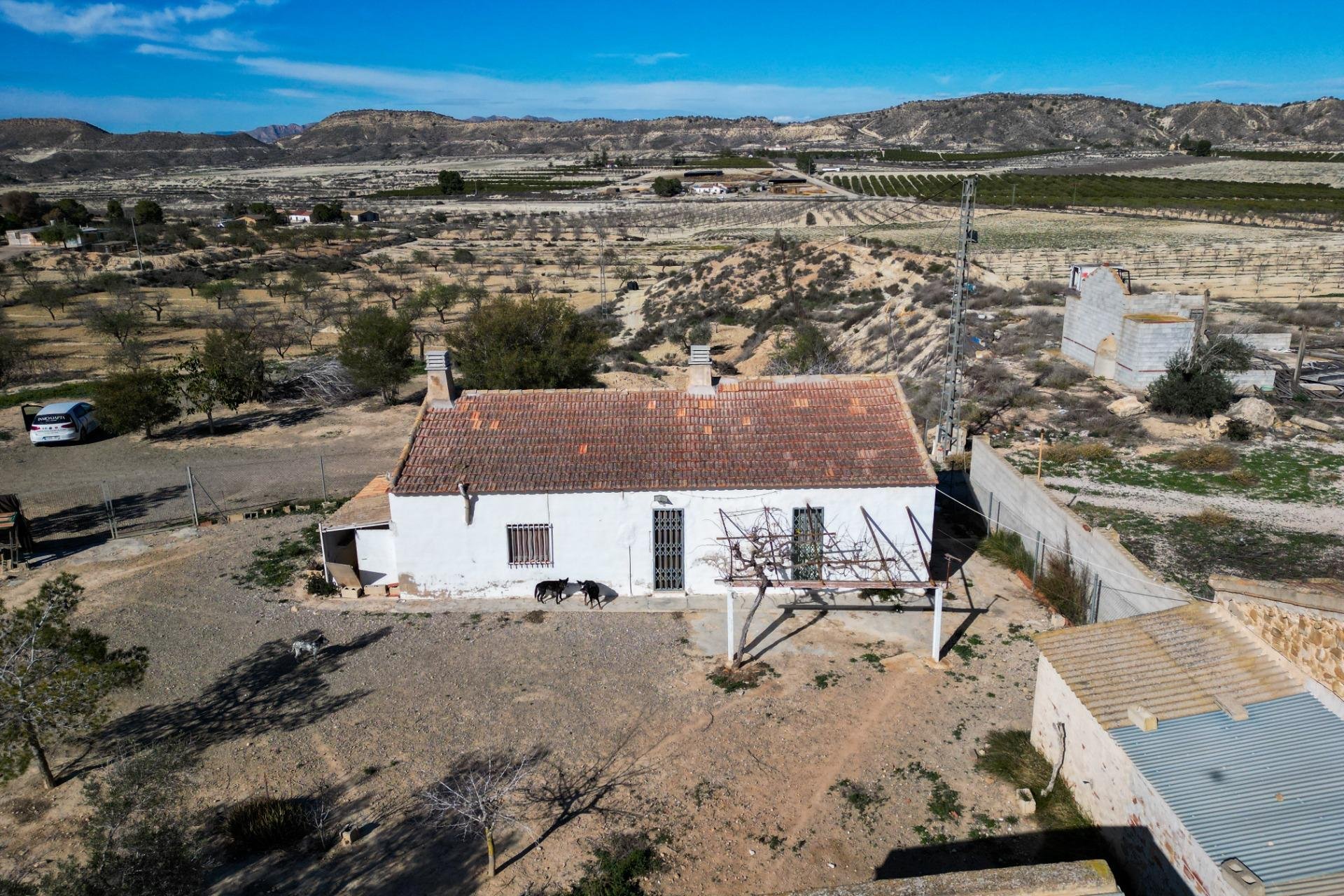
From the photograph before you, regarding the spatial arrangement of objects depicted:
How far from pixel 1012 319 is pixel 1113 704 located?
26.3 meters

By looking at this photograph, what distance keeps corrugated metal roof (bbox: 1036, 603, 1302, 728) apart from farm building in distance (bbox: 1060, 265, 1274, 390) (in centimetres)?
1482

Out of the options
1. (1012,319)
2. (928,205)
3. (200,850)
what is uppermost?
(928,205)

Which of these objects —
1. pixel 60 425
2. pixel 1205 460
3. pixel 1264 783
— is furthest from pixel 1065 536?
pixel 60 425

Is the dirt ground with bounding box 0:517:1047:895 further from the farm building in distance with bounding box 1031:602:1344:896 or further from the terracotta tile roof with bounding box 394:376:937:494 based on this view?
the terracotta tile roof with bounding box 394:376:937:494

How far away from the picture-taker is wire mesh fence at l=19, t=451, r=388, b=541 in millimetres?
20281

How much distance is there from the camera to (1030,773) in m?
11.1

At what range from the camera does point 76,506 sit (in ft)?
70.2

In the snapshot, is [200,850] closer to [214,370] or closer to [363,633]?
[363,633]

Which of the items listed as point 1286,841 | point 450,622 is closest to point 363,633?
point 450,622

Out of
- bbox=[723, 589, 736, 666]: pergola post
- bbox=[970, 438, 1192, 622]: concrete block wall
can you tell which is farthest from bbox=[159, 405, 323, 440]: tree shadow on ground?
Answer: bbox=[970, 438, 1192, 622]: concrete block wall

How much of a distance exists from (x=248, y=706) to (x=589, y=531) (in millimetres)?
6193

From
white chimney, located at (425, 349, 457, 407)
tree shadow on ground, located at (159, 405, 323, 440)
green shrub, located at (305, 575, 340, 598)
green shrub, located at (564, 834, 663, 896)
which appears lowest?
green shrub, located at (564, 834, 663, 896)

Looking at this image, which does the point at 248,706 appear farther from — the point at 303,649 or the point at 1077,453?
the point at 1077,453

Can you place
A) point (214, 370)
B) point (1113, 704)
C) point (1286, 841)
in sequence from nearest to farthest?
point (1286, 841)
point (1113, 704)
point (214, 370)
